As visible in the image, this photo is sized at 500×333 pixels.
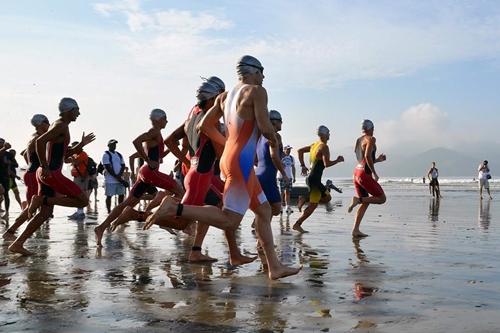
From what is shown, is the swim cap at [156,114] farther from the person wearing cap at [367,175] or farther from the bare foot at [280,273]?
the bare foot at [280,273]

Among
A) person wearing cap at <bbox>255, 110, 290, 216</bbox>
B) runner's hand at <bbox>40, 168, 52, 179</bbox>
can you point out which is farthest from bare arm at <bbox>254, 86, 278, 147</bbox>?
runner's hand at <bbox>40, 168, 52, 179</bbox>

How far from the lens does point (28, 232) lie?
769 cm

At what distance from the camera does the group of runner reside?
5574 mm

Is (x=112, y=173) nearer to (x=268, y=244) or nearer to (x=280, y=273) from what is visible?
(x=268, y=244)

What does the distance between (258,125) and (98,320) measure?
2.13 meters

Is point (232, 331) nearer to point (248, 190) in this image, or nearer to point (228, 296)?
point (228, 296)

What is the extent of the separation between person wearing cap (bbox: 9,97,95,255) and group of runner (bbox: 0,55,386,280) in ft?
0.04

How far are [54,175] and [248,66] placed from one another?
3.39 meters

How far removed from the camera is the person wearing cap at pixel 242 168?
5516 mm

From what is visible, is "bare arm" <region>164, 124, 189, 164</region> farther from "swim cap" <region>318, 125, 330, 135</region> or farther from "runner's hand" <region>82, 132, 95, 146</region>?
"swim cap" <region>318, 125, 330, 135</region>

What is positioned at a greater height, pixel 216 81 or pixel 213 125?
pixel 216 81

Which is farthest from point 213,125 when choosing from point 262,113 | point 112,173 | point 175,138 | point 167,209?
point 112,173

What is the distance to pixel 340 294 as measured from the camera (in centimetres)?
502

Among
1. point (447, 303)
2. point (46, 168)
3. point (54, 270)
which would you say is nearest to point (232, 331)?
point (447, 303)
